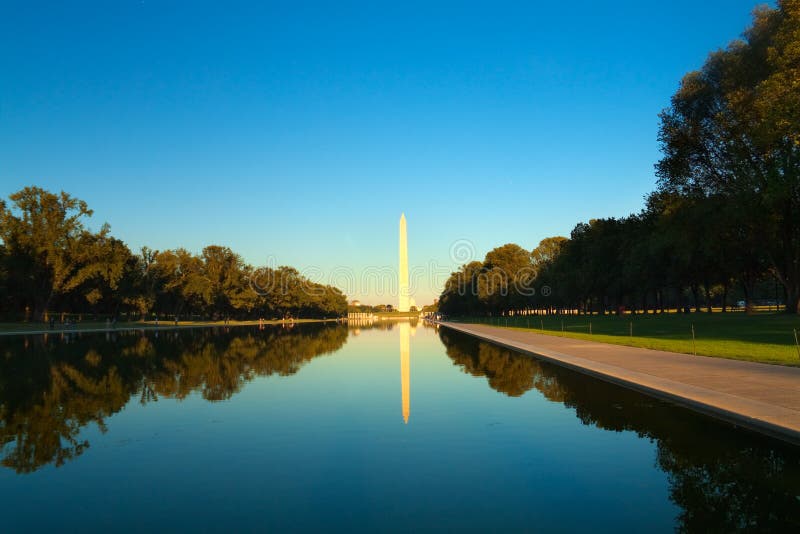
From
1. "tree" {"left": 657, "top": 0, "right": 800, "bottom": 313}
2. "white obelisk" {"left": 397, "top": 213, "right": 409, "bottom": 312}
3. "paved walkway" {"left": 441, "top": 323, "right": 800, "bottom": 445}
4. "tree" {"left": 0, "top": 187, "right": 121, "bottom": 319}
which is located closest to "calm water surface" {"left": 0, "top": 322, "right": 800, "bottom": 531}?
"paved walkway" {"left": 441, "top": 323, "right": 800, "bottom": 445}

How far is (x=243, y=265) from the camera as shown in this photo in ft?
388

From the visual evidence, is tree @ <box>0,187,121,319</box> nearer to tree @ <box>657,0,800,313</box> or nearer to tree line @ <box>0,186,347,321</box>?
tree line @ <box>0,186,347,321</box>

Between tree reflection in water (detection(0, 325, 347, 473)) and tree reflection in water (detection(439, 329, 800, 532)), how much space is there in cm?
1007

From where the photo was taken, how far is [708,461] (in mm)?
8680

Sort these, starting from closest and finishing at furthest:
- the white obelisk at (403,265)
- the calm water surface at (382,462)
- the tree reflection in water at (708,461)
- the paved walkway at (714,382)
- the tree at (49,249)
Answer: the tree reflection in water at (708,461)
the calm water surface at (382,462)
the paved walkway at (714,382)
the tree at (49,249)
the white obelisk at (403,265)

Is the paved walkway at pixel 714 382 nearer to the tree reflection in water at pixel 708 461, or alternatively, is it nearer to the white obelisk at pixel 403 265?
the tree reflection in water at pixel 708 461

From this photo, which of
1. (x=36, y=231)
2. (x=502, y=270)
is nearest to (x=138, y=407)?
(x=36, y=231)

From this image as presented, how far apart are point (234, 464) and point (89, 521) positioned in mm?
2624

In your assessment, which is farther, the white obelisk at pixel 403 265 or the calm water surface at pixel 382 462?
the white obelisk at pixel 403 265

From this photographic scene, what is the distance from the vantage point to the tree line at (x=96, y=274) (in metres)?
72.4

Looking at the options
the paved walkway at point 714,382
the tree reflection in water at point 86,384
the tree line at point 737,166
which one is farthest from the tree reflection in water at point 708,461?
the tree line at point 737,166

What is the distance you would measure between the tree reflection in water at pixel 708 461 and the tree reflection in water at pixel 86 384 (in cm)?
1007

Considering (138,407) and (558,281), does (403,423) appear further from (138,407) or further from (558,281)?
(558,281)

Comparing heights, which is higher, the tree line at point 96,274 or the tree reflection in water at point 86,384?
the tree line at point 96,274
